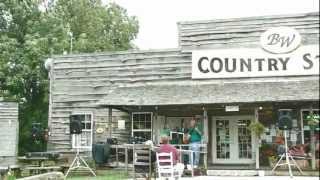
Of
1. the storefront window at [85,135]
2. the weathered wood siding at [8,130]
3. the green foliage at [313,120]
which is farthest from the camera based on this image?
the weathered wood siding at [8,130]

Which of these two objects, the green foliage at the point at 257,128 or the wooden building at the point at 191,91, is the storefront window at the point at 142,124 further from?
the green foliage at the point at 257,128

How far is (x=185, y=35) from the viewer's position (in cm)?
1886

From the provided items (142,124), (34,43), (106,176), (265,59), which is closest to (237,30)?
(265,59)

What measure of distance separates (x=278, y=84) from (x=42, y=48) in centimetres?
1153

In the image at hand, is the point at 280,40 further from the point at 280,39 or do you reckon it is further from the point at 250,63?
the point at 250,63

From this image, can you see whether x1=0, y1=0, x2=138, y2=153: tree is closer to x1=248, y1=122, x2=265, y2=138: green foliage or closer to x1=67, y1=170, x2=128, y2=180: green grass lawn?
x1=67, y1=170, x2=128, y2=180: green grass lawn

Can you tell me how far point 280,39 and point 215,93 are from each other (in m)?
2.55

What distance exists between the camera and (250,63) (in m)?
17.8

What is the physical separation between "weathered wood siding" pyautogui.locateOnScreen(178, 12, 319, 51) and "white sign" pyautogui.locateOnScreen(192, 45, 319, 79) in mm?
483

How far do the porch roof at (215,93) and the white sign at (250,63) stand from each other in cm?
32

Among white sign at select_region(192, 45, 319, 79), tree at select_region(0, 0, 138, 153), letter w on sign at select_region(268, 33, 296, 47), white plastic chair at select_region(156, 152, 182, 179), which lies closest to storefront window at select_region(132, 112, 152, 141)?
white sign at select_region(192, 45, 319, 79)

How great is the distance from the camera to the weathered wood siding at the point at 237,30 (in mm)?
17734

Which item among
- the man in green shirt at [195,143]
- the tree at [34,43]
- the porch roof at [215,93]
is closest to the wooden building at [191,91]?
the porch roof at [215,93]

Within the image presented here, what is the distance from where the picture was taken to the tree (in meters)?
24.9
